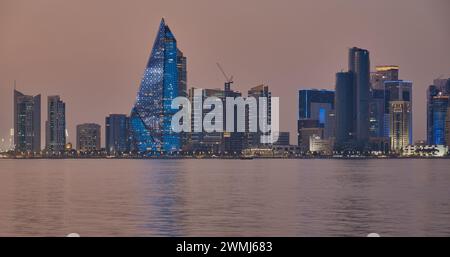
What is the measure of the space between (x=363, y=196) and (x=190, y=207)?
1319cm

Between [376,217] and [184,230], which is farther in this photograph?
[376,217]

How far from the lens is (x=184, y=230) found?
20422 millimetres

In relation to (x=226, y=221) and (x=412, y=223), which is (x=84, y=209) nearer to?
(x=226, y=221)

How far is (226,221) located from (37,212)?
8.95 metres

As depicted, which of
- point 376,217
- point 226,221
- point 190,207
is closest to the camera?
point 226,221
